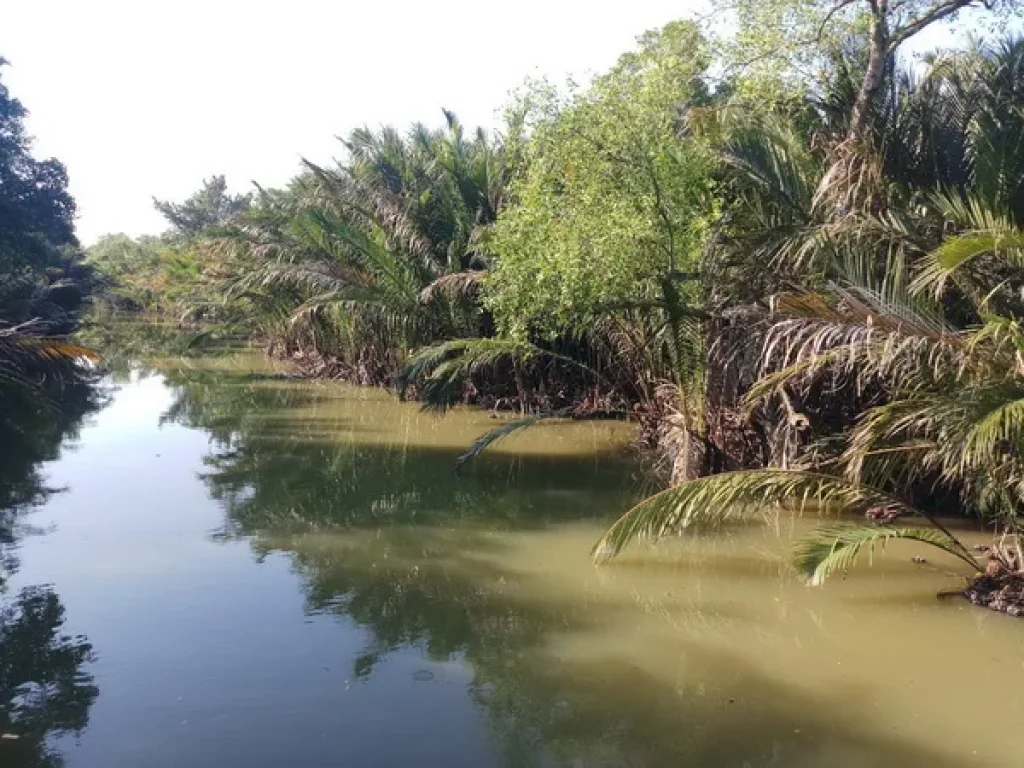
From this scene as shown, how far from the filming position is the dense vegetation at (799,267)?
6332mm

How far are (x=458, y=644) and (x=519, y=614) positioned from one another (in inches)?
25.8

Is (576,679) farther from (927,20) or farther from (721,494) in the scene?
(927,20)

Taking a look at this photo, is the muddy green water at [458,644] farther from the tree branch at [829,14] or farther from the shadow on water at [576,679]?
the tree branch at [829,14]

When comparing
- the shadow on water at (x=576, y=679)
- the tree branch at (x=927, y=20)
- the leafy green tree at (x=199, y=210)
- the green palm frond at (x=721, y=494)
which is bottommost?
the shadow on water at (x=576, y=679)

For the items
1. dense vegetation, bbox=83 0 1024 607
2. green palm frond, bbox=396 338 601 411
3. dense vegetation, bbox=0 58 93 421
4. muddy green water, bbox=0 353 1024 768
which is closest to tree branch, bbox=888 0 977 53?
dense vegetation, bbox=83 0 1024 607

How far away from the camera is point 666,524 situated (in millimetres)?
6344

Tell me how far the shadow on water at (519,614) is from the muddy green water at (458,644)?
0.02 m

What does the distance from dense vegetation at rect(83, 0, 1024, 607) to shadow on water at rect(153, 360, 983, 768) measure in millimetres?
781

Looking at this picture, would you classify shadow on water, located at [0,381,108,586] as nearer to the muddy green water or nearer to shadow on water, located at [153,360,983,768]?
the muddy green water

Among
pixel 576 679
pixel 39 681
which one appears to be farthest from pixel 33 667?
pixel 576 679

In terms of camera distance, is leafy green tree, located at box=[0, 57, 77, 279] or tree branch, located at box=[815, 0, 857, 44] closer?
tree branch, located at box=[815, 0, 857, 44]

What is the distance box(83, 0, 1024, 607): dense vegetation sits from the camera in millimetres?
6332

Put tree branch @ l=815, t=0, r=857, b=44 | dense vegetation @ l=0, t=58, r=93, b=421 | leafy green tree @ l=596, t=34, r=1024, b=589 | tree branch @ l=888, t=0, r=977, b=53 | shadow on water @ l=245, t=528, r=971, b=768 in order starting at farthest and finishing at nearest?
dense vegetation @ l=0, t=58, r=93, b=421
tree branch @ l=815, t=0, r=857, b=44
tree branch @ l=888, t=0, r=977, b=53
leafy green tree @ l=596, t=34, r=1024, b=589
shadow on water @ l=245, t=528, r=971, b=768

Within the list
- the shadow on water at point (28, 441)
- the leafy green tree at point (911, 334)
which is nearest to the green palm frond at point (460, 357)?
the leafy green tree at point (911, 334)
